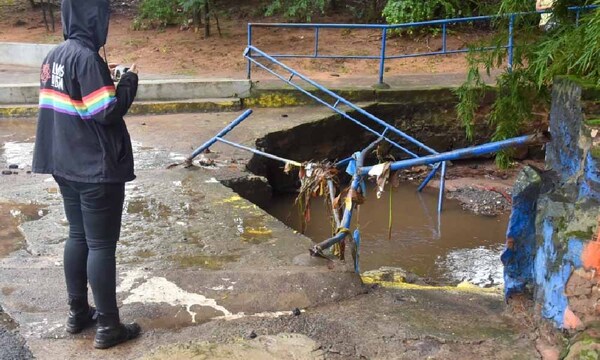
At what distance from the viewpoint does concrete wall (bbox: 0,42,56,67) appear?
12.5 m

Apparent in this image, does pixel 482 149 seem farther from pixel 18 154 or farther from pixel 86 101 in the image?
pixel 18 154

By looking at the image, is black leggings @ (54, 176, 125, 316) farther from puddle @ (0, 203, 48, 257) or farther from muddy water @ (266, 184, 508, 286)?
muddy water @ (266, 184, 508, 286)

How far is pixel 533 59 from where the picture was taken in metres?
3.37

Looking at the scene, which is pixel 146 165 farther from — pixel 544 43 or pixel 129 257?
pixel 544 43

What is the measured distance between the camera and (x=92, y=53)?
285cm

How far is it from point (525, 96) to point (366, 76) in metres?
→ 7.11

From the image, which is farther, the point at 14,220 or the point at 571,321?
the point at 14,220

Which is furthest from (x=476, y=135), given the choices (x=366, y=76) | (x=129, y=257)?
(x=129, y=257)

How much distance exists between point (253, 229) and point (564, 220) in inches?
96.4

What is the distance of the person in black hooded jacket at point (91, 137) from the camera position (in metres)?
2.83

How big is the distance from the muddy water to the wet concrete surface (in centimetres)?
186

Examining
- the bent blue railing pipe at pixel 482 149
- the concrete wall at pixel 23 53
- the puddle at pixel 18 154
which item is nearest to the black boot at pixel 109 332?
the bent blue railing pipe at pixel 482 149

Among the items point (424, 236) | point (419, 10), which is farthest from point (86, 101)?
point (419, 10)

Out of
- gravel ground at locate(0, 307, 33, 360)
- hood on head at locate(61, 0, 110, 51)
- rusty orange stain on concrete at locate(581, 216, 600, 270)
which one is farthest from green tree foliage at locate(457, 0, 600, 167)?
gravel ground at locate(0, 307, 33, 360)
